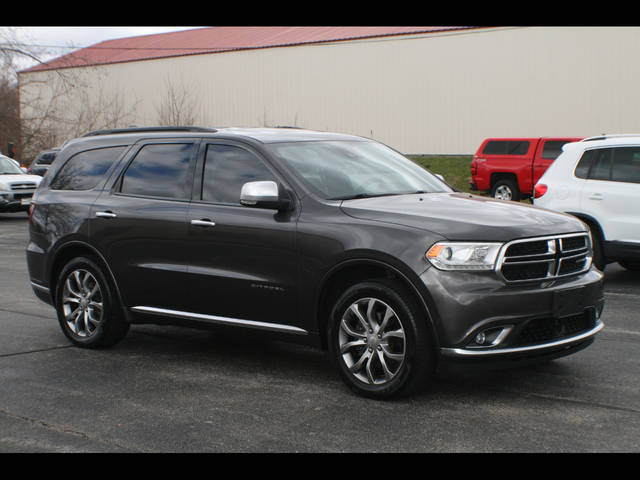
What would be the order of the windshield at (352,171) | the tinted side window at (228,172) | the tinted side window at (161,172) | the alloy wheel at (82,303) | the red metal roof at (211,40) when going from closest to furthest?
the windshield at (352,171) < the tinted side window at (228,172) < the tinted side window at (161,172) < the alloy wheel at (82,303) < the red metal roof at (211,40)

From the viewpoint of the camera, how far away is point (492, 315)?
4926 mm

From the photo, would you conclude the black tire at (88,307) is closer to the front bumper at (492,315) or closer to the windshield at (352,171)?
the windshield at (352,171)

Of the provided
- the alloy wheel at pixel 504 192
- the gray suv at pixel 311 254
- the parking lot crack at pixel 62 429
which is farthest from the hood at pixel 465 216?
the alloy wheel at pixel 504 192

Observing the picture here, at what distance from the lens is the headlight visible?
4.95m

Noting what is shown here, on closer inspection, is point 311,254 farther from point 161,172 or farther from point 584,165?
point 584,165

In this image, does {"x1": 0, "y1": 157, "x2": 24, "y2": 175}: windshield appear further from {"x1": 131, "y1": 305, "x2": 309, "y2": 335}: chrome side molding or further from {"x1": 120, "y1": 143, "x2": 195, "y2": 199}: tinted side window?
{"x1": 131, "y1": 305, "x2": 309, "y2": 335}: chrome side molding

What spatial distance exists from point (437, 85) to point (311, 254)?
33.4 m

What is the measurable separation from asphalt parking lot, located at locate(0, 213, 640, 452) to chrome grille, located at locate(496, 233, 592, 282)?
2.61 ft

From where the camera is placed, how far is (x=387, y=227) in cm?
523

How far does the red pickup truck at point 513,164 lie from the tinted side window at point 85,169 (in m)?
17.8

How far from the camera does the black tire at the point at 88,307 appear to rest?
22.4 feet

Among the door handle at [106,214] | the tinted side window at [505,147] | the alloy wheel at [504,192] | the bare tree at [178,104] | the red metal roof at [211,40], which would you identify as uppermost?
the red metal roof at [211,40]

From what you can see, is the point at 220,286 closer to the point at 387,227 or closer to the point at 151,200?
the point at 151,200

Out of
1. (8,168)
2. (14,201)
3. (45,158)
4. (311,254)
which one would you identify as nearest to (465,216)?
(311,254)
